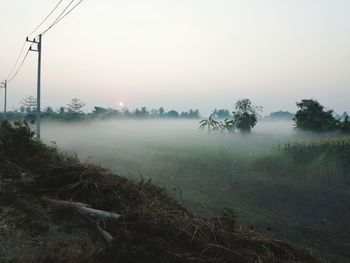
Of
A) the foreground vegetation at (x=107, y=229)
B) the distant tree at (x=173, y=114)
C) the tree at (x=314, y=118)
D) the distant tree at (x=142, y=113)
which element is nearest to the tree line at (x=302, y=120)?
→ the tree at (x=314, y=118)

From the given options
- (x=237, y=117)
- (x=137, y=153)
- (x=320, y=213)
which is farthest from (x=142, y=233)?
(x=237, y=117)

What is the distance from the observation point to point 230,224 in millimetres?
5352

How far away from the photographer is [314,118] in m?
26.3

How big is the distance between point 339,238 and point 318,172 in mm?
5708

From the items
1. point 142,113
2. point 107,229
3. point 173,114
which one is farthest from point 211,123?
point 173,114

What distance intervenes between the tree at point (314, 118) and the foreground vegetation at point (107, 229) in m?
22.5

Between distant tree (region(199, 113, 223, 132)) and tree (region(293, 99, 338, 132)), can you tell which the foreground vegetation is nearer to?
distant tree (region(199, 113, 223, 132))

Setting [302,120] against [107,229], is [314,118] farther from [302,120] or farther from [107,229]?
[107,229]

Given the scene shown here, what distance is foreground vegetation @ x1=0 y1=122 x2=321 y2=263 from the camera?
4137 millimetres

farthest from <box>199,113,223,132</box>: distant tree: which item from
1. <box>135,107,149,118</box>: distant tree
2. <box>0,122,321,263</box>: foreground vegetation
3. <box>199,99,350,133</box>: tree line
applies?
<box>135,107,149,118</box>: distant tree

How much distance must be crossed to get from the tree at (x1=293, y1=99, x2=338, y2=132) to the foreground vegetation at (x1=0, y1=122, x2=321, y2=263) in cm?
2246

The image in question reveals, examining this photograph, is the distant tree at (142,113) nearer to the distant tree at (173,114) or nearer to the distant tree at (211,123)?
the distant tree at (173,114)

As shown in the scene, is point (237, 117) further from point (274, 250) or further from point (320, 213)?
point (274, 250)

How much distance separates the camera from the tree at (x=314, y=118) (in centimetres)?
2589
